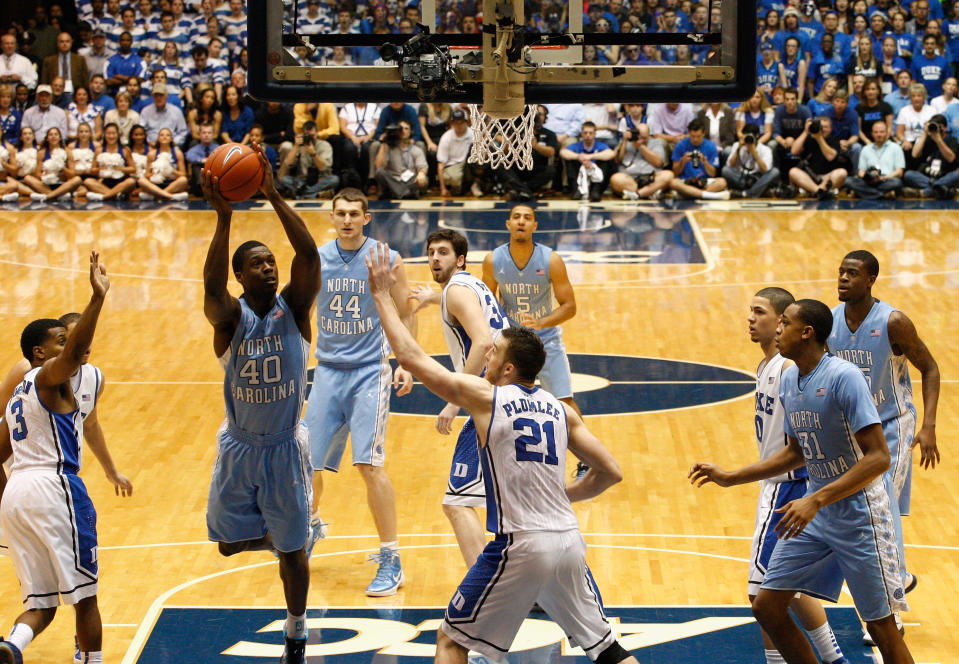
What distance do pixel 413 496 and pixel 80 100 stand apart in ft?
48.4

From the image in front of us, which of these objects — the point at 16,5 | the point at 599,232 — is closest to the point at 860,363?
the point at 599,232

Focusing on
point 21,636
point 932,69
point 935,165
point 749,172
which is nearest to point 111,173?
point 749,172

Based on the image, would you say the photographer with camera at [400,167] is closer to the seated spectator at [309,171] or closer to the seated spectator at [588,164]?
the seated spectator at [309,171]

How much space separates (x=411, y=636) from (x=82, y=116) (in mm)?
16782

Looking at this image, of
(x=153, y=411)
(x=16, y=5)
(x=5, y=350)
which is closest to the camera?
(x=153, y=411)

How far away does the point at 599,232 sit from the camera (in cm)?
1836

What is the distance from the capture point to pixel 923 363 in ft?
22.9

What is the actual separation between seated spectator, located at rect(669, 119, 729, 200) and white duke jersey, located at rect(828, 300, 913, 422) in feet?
46.2

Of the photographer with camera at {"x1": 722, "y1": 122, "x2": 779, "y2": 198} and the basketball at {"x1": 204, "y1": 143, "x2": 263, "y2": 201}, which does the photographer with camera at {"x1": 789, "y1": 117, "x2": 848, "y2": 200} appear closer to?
the photographer with camera at {"x1": 722, "y1": 122, "x2": 779, "y2": 198}

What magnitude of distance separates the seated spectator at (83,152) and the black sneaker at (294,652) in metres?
16.1

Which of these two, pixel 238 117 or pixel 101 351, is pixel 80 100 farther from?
pixel 101 351

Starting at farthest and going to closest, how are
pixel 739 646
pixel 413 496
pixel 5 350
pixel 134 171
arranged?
1. pixel 134 171
2. pixel 5 350
3. pixel 413 496
4. pixel 739 646

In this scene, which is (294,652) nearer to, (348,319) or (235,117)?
(348,319)

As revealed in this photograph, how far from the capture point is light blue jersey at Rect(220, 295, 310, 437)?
6.20 meters
